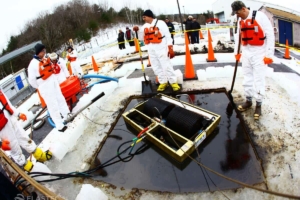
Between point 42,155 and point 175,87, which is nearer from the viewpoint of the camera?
point 42,155

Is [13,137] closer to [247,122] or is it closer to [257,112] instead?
[247,122]

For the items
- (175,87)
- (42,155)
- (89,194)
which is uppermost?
(175,87)

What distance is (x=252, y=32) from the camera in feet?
12.8

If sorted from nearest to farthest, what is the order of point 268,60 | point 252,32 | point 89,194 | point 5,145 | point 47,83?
1. point 89,194
2. point 5,145
3. point 268,60
4. point 252,32
5. point 47,83

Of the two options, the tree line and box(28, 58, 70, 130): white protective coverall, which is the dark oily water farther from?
the tree line

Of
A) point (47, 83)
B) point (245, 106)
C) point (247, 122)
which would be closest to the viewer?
point (247, 122)

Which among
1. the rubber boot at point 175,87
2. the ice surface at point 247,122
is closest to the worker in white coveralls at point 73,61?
the ice surface at point 247,122

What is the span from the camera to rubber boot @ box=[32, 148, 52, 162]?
3852 millimetres

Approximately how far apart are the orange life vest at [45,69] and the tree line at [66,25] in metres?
23.8

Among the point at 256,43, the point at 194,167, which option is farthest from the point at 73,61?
the point at 194,167

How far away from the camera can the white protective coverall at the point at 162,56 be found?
530 cm

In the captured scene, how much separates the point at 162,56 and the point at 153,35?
568 millimetres

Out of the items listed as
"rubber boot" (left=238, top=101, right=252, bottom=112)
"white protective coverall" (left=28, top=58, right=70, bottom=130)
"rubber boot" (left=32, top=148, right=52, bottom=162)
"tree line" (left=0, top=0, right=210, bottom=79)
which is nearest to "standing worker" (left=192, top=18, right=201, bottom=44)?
"rubber boot" (left=238, top=101, right=252, bottom=112)

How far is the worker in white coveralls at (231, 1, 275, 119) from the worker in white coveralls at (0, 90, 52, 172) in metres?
4.14
